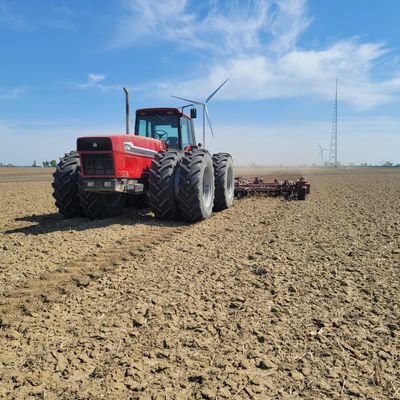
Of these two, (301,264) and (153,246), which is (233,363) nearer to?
(301,264)

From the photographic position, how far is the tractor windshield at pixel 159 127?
30.8 feet

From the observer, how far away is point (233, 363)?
2854 millimetres

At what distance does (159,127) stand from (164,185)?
2.52m

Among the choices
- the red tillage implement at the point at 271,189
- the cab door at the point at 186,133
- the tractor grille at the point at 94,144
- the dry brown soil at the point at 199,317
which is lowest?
the dry brown soil at the point at 199,317

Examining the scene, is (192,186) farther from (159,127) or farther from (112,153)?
(159,127)

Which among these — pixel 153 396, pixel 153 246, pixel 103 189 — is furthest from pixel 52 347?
pixel 103 189

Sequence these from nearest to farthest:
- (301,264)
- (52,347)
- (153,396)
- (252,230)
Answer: (153,396) < (52,347) < (301,264) < (252,230)

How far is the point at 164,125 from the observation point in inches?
373

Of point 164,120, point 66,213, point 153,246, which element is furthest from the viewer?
point 164,120

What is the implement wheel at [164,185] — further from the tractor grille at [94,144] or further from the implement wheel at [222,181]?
the implement wheel at [222,181]

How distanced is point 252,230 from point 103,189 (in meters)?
2.89

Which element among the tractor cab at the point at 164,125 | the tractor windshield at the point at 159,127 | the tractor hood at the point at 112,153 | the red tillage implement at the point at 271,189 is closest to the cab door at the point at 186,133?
the tractor cab at the point at 164,125

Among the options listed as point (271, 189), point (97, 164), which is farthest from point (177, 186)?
point (271, 189)

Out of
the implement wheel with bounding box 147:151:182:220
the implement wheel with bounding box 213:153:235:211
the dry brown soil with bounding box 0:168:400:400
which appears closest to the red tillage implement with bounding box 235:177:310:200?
the implement wheel with bounding box 213:153:235:211
